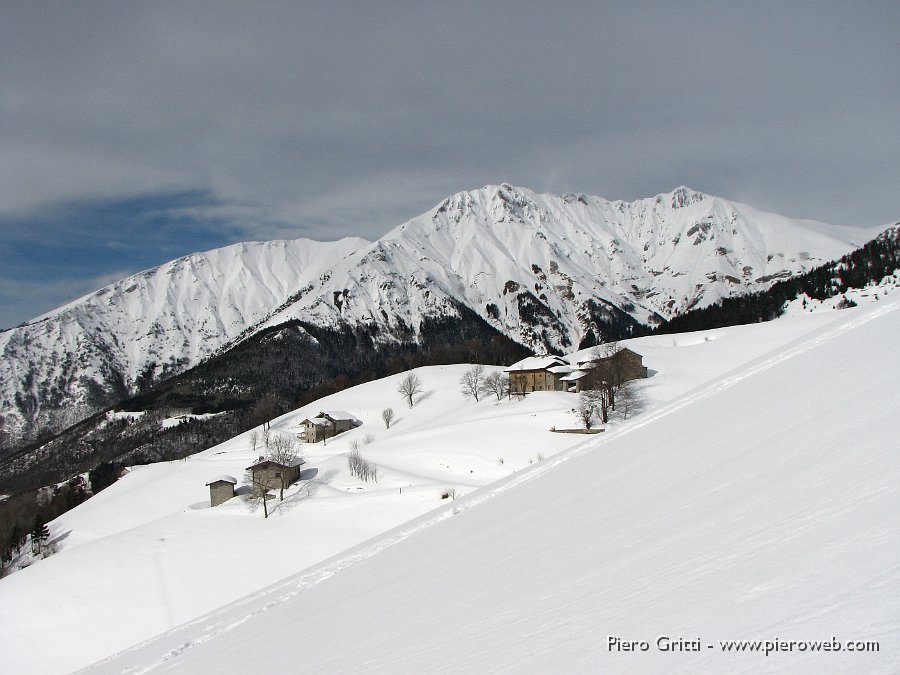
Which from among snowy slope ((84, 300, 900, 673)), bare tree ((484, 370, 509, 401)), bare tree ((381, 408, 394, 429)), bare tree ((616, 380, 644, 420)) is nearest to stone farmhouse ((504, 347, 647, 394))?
bare tree ((484, 370, 509, 401))

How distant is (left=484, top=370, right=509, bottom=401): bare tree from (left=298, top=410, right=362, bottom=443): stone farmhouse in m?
25.2

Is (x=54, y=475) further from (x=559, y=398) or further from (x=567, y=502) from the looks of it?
(x=567, y=502)

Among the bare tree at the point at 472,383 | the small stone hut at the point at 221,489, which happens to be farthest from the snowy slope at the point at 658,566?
the bare tree at the point at 472,383

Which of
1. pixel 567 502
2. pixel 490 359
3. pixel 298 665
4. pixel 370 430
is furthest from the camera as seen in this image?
pixel 490 359

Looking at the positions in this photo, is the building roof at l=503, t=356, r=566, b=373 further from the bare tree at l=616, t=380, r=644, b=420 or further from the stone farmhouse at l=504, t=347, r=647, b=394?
the bare tree at l=616, t=380, r=644, b=420

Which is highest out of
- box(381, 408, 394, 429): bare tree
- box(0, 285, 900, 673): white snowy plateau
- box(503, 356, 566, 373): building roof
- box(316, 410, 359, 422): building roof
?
box(0, 285, 900, 673): white snowy plateau

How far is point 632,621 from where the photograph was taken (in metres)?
4.45

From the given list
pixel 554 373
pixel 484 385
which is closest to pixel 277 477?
→ pixel 484 385

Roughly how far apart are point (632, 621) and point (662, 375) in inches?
3147

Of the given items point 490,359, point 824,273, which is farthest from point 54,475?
point 824,273

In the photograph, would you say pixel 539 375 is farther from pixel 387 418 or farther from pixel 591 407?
pixel 591 407

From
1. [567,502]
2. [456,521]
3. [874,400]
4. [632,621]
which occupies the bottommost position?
[456,521]

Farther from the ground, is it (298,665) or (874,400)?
(874,400)

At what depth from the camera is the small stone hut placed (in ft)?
198
